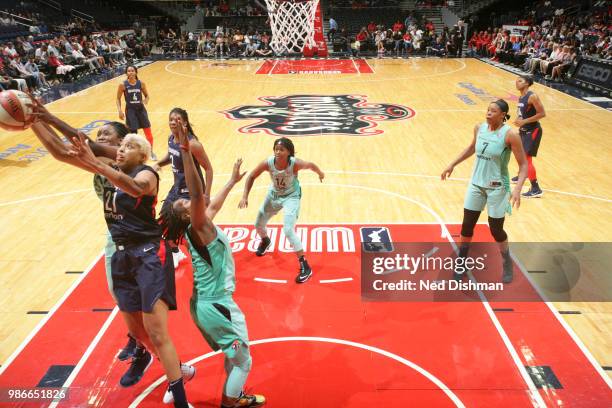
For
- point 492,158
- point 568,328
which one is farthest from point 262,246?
point 568,328

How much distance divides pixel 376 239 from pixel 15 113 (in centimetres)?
428

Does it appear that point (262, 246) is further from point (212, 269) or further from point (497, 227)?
point (212, 269)

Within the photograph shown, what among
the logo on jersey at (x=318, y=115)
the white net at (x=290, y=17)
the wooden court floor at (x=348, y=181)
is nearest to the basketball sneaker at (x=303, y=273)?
the wooden court floor at (x=348, y=181)

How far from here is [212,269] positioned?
342 cm

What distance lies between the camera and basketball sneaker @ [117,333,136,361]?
4.37 m

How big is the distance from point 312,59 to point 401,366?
74.6 feet

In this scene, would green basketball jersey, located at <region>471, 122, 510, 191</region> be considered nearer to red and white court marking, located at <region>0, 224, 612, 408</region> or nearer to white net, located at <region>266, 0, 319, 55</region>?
red and white court marking, located at <region>0, 224, 612, 408</region>

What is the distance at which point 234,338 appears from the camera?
3430 millimetres

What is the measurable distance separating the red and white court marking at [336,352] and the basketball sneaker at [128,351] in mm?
79

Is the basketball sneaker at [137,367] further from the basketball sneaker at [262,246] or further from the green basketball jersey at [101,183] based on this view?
the basketball sneaker at [262,246]

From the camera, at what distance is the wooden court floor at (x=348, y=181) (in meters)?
5.82

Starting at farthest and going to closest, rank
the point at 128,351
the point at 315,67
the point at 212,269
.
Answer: the point at 315,67 < the point at 128,351 < the point at 212,269

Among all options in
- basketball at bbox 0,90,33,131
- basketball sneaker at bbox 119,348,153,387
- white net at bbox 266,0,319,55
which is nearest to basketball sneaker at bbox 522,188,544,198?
basketball sneaker at bbox 119,348,153,387

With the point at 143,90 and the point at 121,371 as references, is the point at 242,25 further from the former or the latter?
the point at 121,371
